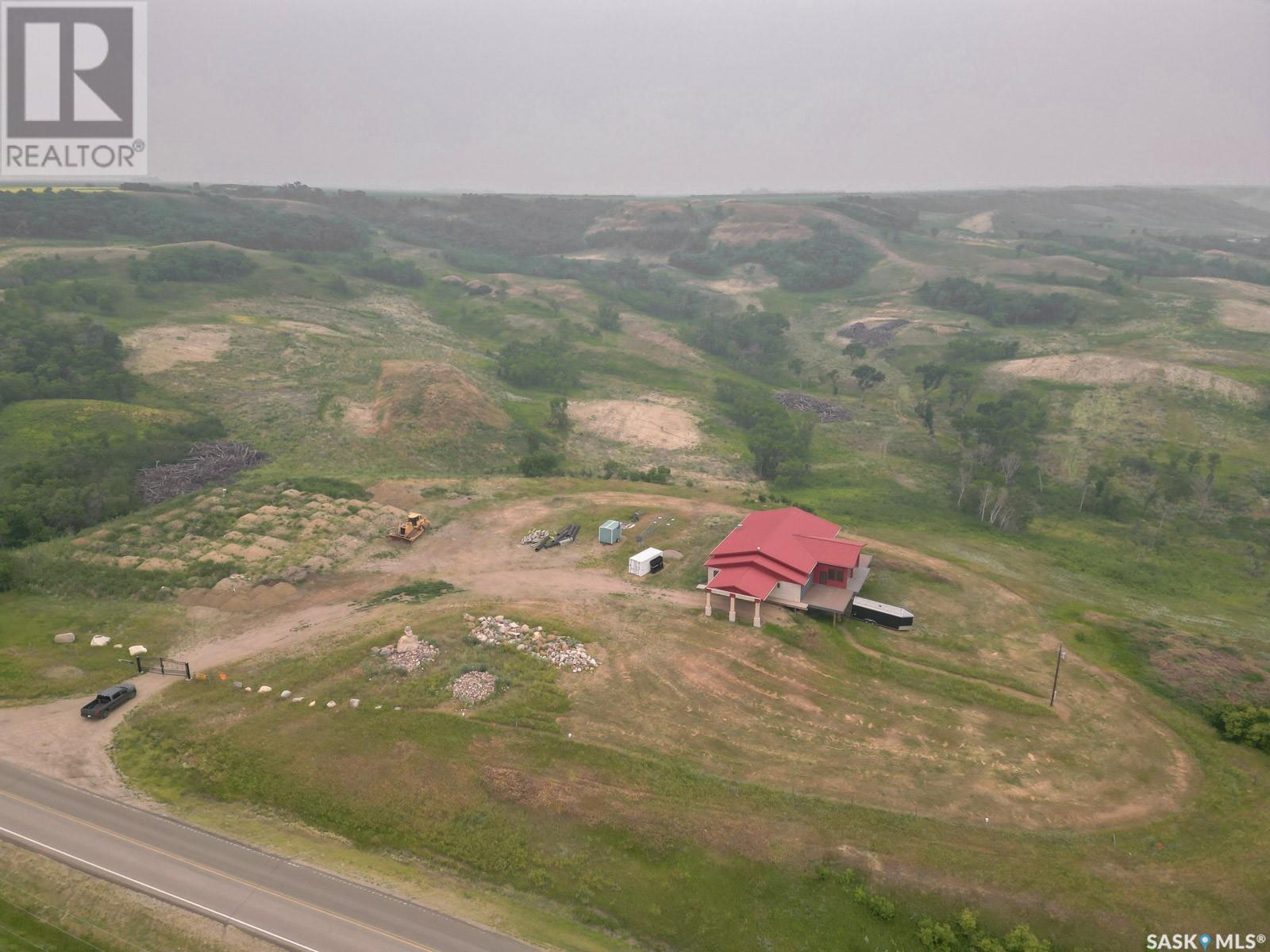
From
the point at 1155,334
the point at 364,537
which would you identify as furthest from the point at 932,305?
the point at 364,537

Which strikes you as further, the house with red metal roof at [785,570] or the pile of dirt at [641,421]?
the pile of dirt at [641,421]

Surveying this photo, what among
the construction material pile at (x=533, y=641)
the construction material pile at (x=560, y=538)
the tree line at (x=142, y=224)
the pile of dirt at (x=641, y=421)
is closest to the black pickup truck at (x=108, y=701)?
the construction material pile at (x=533, y=641)

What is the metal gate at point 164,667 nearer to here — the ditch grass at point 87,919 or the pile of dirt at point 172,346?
the ditch grass at point 87,919

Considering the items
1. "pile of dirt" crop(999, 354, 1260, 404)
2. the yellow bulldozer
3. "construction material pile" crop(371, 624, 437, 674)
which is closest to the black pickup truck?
"construction material pile" crop(371, 624, 437, 674)

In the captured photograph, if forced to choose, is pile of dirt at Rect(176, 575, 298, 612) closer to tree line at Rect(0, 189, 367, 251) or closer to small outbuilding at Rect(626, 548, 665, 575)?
small outbuilding at Rect(626, 548, 665, 575)

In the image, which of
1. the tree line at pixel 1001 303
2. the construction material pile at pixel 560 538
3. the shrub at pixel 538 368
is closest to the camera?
the construction material pile at pixel 560 538

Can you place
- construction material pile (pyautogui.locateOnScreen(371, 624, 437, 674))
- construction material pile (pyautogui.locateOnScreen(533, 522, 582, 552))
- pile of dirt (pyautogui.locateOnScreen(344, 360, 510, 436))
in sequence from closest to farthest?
1. construction material pile (pyautogui.locateOnScreen(371, 624, 437, 674))
2. construction material pile (pyautogui.locateOnScreen(533, 522, 582, 552))
3. pile of dirt (pyautogui.locateOnScreen(344, 360, 510, 436))
